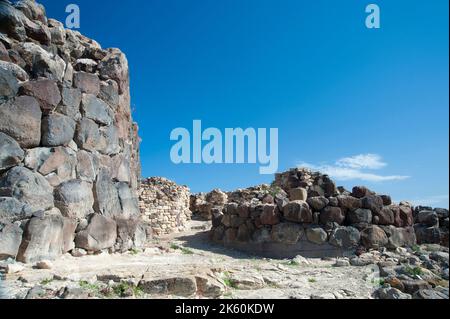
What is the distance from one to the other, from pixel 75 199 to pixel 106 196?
0.84 m

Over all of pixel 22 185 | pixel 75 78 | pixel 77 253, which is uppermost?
pixel 75 78

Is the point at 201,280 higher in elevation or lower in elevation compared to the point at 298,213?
lower

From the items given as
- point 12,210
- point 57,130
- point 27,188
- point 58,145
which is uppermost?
point 57,130

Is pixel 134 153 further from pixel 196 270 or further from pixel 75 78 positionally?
pixel 196 270

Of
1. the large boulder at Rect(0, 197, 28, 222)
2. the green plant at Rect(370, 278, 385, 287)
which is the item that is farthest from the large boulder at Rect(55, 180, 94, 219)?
the green plant at Rect(370, 278, 385, 287)

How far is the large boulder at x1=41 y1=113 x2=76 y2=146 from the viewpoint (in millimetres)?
5695

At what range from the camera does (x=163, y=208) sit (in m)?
14.4

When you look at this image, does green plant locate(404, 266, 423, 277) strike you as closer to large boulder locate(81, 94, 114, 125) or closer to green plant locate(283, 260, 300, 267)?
green plant locate(283, 260, 300, 267)

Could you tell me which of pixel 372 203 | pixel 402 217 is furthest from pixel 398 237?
pixel 372 203

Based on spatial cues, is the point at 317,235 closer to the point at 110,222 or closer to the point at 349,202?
the point at 349,202

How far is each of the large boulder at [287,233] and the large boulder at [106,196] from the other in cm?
396

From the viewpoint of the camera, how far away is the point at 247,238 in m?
9.41
